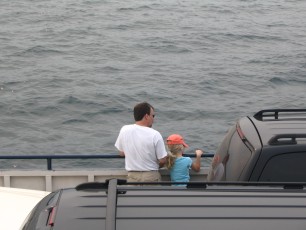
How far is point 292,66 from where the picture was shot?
29.0 m

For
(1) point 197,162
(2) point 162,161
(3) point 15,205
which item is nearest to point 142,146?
(2) point 162,161

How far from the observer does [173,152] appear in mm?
7773

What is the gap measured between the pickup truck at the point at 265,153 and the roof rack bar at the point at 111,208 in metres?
1.92

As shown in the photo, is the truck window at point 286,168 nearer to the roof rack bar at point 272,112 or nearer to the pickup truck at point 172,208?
the roof rack bar at point 272,112

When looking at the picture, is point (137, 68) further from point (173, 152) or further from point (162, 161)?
point (162, 161)

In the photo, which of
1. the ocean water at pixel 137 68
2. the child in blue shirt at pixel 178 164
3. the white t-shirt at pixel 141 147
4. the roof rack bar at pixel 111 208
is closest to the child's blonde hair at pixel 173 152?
the child in blue shirt at pixel 178 164

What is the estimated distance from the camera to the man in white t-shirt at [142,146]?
7.38 meters

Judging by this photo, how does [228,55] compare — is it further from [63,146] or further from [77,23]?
[63,146]

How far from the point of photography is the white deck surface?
538 cm

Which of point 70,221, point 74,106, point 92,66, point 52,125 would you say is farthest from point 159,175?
point 92,66

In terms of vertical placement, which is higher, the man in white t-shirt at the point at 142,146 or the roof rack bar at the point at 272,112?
the roof rack bar at the point at 272,112

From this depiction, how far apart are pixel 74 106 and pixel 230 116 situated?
190 inches

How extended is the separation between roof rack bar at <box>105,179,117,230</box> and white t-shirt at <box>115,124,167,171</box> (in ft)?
11.1

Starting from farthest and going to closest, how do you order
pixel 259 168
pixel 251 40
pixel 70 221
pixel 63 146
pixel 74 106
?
pixel 251 40, pixel 74 106, pixel 63 146, pixel 259 168, pixel 70 221
